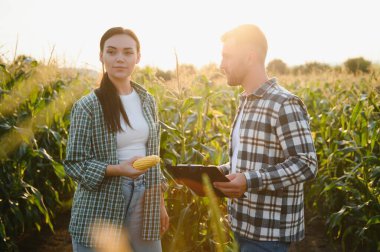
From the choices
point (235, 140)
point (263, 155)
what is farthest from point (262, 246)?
point (235, 140)

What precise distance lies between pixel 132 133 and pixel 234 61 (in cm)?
75

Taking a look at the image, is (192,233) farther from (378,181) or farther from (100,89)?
(100,89)

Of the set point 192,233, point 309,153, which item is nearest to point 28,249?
point 192,233

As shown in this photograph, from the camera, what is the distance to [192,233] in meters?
4.37

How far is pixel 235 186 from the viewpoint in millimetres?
2131

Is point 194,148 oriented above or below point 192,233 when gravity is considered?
above

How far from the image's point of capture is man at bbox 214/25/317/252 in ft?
6.98

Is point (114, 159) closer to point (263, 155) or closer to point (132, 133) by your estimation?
point (132, 133)

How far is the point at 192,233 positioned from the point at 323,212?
232cm

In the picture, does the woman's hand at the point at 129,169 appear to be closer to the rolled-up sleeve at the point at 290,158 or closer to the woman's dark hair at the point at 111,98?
the woman's dark hair at the point at 111,98

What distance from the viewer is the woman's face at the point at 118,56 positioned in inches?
99.2

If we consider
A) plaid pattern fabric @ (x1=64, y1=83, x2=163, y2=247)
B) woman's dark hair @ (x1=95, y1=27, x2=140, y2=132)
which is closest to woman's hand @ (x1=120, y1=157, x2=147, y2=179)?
plaid pattern fabric @ (x1=64, y1=83, x2=163, y2=247)

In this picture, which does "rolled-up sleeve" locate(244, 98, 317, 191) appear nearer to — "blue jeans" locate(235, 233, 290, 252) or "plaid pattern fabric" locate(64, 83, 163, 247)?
"blue jeans" locate(235, 233, 290, 252)

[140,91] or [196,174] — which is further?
[140,91]
